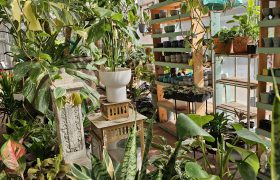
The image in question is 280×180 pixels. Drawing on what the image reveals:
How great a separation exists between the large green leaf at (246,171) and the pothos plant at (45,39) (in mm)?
894

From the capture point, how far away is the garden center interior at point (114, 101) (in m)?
1.12

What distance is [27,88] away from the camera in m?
1.68

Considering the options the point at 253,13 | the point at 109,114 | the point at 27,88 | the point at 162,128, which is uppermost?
the point at 253,13

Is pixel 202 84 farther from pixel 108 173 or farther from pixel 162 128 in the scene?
pixel 108 173

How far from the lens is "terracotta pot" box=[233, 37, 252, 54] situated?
249cm

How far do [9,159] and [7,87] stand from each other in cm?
166

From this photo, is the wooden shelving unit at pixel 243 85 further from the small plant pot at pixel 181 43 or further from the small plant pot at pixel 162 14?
the small plant pot at pixel 162 14

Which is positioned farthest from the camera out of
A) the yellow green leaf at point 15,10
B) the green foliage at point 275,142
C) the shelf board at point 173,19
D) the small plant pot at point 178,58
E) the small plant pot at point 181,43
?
the small plant pot at point 178,58

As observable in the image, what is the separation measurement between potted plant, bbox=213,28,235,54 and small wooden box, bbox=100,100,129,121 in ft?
4.43

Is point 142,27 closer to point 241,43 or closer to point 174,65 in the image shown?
point 174,65

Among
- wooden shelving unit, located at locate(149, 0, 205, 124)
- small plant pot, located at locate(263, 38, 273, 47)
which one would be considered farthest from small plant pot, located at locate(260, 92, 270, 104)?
wooden shelving unit, located at locate(149, 0, 205, 124)

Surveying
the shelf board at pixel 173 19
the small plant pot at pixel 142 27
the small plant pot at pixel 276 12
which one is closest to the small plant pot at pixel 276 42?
the small plant pot at pixel 276 12

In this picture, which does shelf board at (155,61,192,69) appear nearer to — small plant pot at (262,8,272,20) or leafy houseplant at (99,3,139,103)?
small plant pot at (262,8,272,20)

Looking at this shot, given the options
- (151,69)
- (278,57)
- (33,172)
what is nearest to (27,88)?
(33,172)
